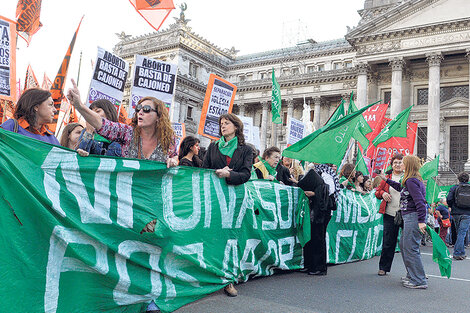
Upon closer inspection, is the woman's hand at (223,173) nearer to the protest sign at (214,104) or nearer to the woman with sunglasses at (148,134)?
the woman with sunglasses at (148,134)

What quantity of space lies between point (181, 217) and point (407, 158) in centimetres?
379

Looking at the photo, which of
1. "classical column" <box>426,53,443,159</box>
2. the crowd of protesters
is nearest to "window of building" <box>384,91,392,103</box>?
"classical column" <box>426,53,443,159</box>

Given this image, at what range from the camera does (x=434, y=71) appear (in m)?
28.9

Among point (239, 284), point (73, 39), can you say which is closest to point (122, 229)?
point (239, 284)

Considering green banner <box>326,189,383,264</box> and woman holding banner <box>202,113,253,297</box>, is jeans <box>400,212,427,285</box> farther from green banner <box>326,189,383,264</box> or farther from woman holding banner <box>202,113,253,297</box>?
woman holding banner <box>202,113,253,297</box>

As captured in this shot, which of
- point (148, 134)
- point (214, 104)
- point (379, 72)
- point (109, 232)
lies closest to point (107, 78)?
point (214, 104)

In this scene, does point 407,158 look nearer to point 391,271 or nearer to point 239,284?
point 391,271

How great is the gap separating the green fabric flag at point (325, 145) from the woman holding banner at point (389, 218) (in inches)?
41.6

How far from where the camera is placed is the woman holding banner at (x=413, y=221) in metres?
5.85

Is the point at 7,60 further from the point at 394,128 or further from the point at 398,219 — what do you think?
the point at 394,128

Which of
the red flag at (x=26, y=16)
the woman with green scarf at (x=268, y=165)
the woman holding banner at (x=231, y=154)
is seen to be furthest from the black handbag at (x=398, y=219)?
the red flag at (x=26, y=16)

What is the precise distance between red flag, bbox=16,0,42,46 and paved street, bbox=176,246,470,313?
410 inches

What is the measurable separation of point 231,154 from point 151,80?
419cm

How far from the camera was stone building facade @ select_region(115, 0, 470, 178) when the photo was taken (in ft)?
94.9
